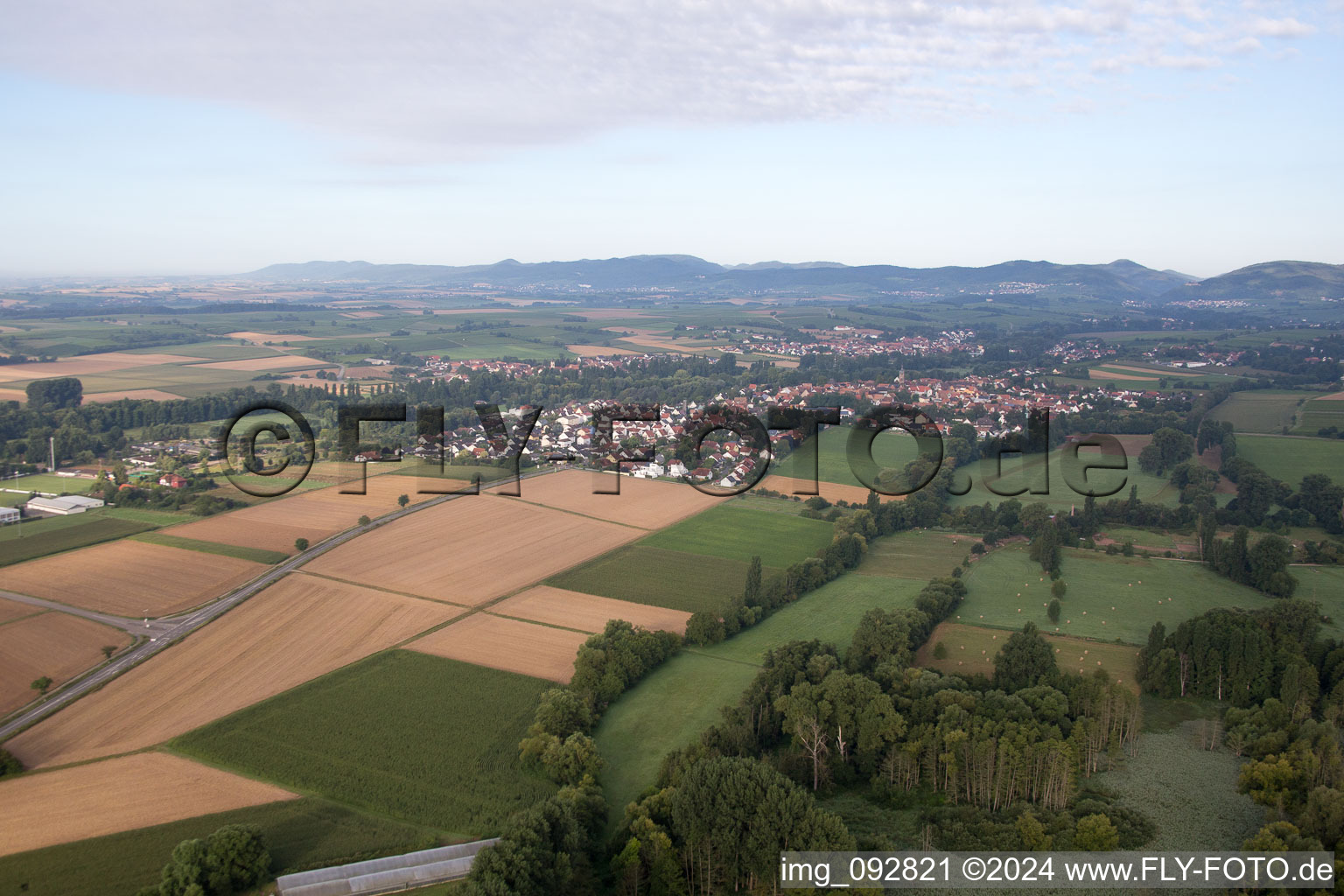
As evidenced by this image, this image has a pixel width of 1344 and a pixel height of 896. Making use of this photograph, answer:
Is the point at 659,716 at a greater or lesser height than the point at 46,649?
lesser

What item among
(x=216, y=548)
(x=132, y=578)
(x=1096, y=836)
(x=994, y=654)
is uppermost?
(x=216, y=548)

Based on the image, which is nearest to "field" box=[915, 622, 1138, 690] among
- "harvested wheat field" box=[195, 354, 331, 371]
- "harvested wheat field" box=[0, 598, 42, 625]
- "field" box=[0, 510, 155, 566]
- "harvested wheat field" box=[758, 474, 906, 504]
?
"harvested wheat field" box=[758, 474, 906, 504]

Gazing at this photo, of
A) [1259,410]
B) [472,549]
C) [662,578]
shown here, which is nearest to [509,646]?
[662,578]

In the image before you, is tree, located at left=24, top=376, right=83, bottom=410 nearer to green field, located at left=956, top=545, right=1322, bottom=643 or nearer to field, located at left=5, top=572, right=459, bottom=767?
field, located at left=5, top=572, right=459, bottom=767

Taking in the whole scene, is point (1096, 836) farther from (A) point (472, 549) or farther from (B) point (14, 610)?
(B) point (14, 610)

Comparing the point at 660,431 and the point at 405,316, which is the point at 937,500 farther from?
the point at 405,316

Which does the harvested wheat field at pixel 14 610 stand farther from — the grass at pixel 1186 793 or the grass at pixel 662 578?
the grass at pixel 1186 793

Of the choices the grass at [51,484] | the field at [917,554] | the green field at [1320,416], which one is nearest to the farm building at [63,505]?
the grass at [51,484]
